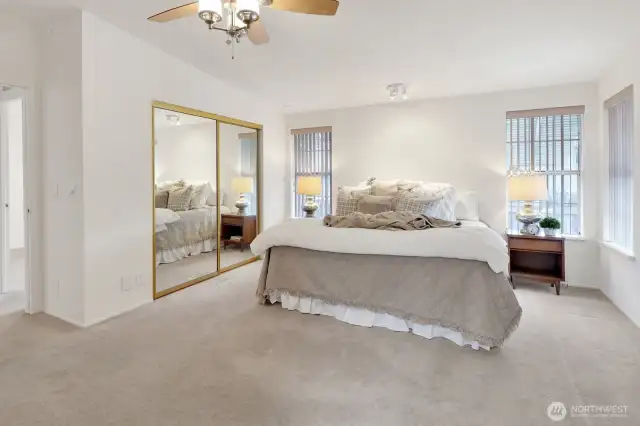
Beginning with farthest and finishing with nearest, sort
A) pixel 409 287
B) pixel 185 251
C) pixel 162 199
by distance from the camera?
1. pixel 185 251
2. pixel 162 199
3. pixel 409 287

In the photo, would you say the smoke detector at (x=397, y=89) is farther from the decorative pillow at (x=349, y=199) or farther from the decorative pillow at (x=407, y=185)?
the decorative pillow at (x=349, y=199)

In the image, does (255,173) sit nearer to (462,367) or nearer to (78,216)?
(78,216)

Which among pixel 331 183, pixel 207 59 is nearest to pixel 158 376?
pixel 207 59

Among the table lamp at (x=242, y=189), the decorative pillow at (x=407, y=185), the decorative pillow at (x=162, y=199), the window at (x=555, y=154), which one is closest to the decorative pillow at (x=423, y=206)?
the decorative pillow at (x=407, y=185)

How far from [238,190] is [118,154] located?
1805 mm

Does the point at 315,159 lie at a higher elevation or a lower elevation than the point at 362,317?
higher

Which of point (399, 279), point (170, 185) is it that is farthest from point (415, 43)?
point (170, 185)

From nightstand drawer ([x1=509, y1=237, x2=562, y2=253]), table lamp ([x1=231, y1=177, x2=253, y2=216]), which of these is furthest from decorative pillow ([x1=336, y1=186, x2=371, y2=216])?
nightstand drawer ([x1=509, y1=237, x2=562, y2=253])

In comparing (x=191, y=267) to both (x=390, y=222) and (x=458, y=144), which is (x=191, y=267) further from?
(x=458, y=144)

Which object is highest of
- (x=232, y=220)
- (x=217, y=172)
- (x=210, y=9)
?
(x=210, y=9)

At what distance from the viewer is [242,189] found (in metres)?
4.88

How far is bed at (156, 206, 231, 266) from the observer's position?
3729mm

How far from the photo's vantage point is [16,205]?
18.9ft

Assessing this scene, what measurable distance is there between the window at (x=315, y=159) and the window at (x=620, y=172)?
348cm
